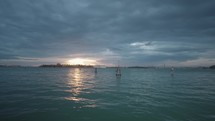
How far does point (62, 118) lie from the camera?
13172mm

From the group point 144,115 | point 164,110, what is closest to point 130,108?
point 144,115

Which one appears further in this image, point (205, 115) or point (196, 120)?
point (205, 115)

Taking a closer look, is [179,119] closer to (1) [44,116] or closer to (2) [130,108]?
(2) [130,108]

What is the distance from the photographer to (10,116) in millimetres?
13273

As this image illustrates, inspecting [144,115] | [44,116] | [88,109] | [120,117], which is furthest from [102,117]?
[44,116]

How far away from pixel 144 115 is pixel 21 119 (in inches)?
431

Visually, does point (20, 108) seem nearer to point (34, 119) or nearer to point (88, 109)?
point (34, 119)

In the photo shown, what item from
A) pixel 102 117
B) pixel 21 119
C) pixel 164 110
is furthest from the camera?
pixel 164 110

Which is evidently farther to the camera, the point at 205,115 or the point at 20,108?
the point at 20,108

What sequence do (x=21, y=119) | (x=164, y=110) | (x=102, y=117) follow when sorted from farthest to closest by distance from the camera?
(x=164, y=110), (x=102, y=117), (x=21, y=119)

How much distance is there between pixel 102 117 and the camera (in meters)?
13.6

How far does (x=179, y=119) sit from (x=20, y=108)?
15769mm

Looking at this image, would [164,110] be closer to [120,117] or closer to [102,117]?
[120,117]

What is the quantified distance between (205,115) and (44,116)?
49.6 feet
